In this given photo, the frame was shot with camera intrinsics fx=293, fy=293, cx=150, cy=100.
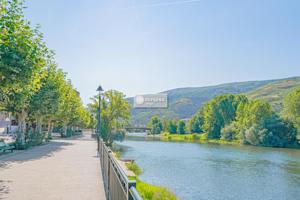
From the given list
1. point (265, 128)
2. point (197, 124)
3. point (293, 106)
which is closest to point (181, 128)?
point (197, 124)

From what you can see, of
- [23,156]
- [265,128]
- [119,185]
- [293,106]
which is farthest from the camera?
[265,128]

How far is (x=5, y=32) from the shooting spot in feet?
25.5

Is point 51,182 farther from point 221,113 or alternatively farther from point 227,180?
point 221,113

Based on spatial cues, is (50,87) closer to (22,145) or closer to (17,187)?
(22,145)

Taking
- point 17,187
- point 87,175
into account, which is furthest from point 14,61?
point 87,175

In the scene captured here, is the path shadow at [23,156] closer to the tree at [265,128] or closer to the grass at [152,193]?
the grass at [152,193]

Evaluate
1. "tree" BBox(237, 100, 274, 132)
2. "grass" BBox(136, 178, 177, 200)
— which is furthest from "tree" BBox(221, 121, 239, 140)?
"grass" BBox(136, 178, 177, 200)

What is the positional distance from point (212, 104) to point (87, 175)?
72472mm

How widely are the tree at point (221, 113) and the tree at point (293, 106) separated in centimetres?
2167

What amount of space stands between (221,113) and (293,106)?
2610cm

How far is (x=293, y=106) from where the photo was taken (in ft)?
172

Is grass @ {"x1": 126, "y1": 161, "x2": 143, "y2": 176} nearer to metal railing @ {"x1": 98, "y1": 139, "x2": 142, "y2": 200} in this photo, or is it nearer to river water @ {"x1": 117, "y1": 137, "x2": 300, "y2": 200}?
river water @ {"x1": 117, "y1": 137, "x2": 300, "y2": 200}

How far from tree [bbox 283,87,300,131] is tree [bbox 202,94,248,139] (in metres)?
21.7

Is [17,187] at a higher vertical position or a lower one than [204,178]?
higher
